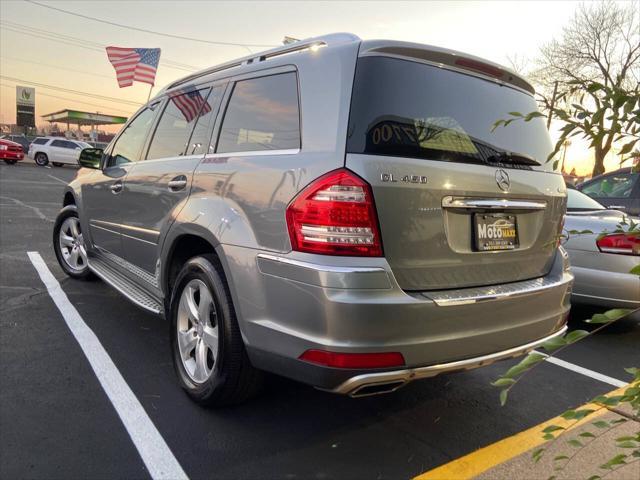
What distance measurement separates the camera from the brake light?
6.77 feet

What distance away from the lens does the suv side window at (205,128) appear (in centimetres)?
312

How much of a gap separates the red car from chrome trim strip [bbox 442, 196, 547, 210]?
30006 millimetres

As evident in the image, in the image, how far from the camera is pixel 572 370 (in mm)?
3809

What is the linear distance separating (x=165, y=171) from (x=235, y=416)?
1703 millimetres

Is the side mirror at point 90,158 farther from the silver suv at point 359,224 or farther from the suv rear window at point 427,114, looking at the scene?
the suv rear window at point 427,114

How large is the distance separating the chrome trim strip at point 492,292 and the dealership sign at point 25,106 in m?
69.5

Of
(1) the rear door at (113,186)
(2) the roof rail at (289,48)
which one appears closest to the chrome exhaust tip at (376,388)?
(2) the roof rail at (289,48)

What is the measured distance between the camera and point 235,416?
9.04 feet

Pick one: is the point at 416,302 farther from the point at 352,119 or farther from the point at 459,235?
the point at 352,119

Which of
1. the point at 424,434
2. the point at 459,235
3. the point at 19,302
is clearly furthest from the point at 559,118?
the point at 19,302

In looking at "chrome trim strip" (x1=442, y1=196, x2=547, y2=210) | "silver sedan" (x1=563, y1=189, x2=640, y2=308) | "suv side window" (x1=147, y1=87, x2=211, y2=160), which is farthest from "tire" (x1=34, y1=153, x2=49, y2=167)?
"chrome trim strip" (x1=442, y1=196, x2=547, y2=210)

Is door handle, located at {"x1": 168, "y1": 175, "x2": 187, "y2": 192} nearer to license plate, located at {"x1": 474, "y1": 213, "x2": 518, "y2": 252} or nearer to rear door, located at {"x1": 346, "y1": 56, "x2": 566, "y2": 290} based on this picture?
rear door, located at {"x1": 346, "y1": 56, "x2": 566, "y2": 290}

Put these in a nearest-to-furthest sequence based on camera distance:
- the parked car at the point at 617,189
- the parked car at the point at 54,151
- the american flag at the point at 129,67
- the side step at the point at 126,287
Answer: the side step at the point at 126,287 → the parked car at the point at 617,189 → the american flag at the point at 129,67 → the parked car at the point at 54,151

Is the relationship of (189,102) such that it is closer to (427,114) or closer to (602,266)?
(427,114)
